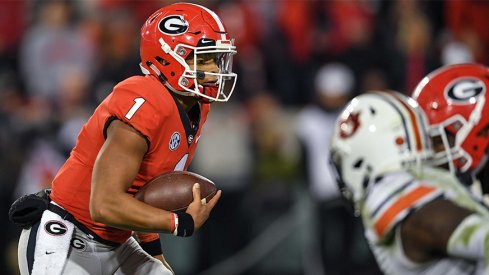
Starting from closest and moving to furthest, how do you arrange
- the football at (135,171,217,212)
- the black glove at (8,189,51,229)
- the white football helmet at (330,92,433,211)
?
the white football helmet at (330,92,433,211) → the football at (135,171,217,212) → the black glove at (8,189,51,229)

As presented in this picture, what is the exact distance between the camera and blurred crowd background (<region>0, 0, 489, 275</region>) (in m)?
7.63

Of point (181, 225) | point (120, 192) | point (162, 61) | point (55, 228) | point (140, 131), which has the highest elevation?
point (162, 61)

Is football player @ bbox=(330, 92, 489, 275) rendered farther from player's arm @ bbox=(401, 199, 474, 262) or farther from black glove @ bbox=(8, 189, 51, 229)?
black glove @ bbox=(8, 189, 51, 229)

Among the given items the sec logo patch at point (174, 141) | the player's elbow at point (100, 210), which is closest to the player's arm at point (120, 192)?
the player's elbow at point (100, 210)

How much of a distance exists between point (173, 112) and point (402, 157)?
1.13 meters

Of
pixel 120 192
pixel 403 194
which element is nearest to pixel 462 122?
pixel 403 194

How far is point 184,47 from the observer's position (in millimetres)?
4027

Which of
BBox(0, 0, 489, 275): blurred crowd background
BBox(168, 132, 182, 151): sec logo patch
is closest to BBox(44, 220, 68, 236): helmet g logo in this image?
BBox(168, 132, 182, 151): sec logo patch

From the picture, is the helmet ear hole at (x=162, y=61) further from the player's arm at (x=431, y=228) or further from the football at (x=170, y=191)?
the player's arm at (x=431, y=228)

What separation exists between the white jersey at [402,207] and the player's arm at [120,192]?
0.89 meters

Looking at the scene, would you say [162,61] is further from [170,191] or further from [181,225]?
[181,225]

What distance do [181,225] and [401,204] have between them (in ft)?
3.26

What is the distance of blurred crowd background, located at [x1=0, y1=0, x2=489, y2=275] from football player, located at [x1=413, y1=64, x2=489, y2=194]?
12.4ft

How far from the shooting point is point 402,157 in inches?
121
